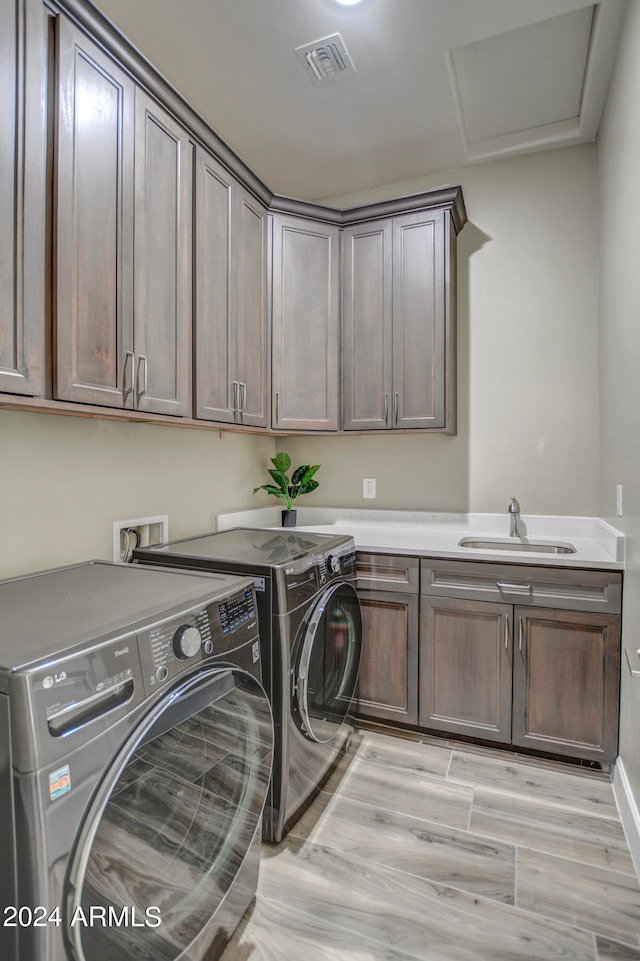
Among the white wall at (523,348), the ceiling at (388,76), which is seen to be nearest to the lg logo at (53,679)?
the ceiling at (388,76)

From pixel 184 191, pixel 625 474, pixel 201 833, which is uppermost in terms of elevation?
pixel 184 191

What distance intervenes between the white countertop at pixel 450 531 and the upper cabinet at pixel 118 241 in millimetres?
1111

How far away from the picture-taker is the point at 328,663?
1.95 metres

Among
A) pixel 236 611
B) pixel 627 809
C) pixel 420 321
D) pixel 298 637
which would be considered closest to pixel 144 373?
pixel 236 611

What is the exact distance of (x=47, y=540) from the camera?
5.50 feet

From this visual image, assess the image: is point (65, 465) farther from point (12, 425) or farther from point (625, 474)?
point (625, 474)

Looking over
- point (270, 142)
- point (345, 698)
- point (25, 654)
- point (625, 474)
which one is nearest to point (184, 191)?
point (270, 142)

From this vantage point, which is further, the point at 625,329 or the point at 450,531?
the point at 450,531

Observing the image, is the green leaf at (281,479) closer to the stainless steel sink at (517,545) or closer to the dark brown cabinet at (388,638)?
the dark brown cabinet at (388,638)

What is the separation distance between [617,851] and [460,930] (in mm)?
645

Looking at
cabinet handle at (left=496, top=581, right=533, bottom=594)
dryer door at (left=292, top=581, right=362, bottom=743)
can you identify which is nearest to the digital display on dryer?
dryer door at (left=292, top=581, right=362, bottom=743)

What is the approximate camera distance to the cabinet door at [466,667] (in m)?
2.15

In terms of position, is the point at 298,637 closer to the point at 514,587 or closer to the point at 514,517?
the point at 514,587

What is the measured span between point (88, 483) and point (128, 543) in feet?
1.00
